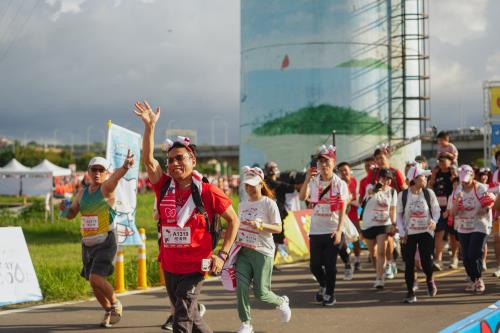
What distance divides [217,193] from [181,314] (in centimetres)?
105

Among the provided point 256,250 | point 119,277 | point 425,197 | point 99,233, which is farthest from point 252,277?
point 119,277

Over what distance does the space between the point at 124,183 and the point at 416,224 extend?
5.89 m

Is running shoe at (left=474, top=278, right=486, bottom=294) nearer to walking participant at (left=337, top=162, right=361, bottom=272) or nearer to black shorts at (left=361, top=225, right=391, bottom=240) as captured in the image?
black shorts at (left=361, top=225, right=391, bottom=240)

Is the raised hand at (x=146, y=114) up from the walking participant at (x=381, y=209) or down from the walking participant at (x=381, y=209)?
up

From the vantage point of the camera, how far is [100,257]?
9.52m

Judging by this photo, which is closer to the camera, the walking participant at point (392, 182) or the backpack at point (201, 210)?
the backpack at point (201, 210)

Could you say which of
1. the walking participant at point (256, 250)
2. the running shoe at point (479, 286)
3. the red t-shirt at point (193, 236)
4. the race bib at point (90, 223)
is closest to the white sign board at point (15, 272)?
the race bib at point (90, 223)

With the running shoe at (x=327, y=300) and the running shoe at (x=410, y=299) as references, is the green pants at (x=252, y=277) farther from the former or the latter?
the running shoe at (x=410, y=299)

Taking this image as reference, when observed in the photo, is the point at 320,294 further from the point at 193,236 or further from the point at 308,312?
the point at 193,236

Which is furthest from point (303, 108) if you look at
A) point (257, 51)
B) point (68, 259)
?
point (68, 259)

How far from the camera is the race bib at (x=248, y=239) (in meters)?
8.91

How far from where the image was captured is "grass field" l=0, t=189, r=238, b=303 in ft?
40.4

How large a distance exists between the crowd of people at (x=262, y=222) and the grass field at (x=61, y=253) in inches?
103

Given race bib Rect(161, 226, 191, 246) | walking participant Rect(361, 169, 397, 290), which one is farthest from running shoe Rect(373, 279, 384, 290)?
race bib Rect(161, 226, 191, 246)
